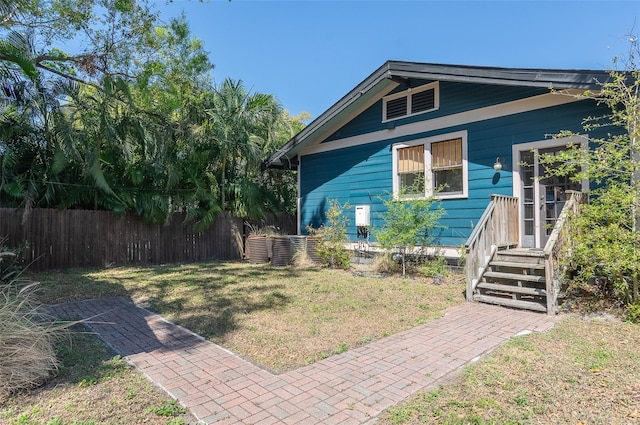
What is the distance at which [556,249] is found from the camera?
5355 millimetres

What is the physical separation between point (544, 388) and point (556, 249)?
303 centimetres

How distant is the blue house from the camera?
6.65 m

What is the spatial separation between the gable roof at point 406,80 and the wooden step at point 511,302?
343 cm

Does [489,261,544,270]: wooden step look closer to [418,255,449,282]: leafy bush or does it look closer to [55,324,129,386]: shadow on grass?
[418,255,449,282]: leafy bush

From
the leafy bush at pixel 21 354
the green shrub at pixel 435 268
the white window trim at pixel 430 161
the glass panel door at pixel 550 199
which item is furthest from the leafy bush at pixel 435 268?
the leafy bush at pixel 21 354

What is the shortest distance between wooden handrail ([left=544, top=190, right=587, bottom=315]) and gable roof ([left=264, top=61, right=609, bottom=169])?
6.21 feet

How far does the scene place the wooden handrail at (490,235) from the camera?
5977 millimetres

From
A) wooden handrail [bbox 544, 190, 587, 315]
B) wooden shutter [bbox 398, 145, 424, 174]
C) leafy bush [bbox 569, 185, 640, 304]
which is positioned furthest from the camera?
wooden shutter [bbox 398, 145, 424, 174]

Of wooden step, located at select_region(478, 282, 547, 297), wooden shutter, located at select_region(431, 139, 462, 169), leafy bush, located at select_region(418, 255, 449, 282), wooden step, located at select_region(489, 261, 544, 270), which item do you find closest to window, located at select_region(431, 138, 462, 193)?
wooden shutter, located at select_region(431, 139, 462, 169)

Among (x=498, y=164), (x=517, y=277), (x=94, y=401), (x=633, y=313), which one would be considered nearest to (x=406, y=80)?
(x=498, y=164)

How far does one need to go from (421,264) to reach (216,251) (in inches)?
268

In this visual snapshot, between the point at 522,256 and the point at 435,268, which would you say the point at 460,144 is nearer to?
the point at 435,268

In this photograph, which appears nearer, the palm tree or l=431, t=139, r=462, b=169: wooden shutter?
l=431, t=139, r=462, b=169: wooden shutter

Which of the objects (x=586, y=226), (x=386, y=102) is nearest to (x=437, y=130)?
(x=386, y=102)
